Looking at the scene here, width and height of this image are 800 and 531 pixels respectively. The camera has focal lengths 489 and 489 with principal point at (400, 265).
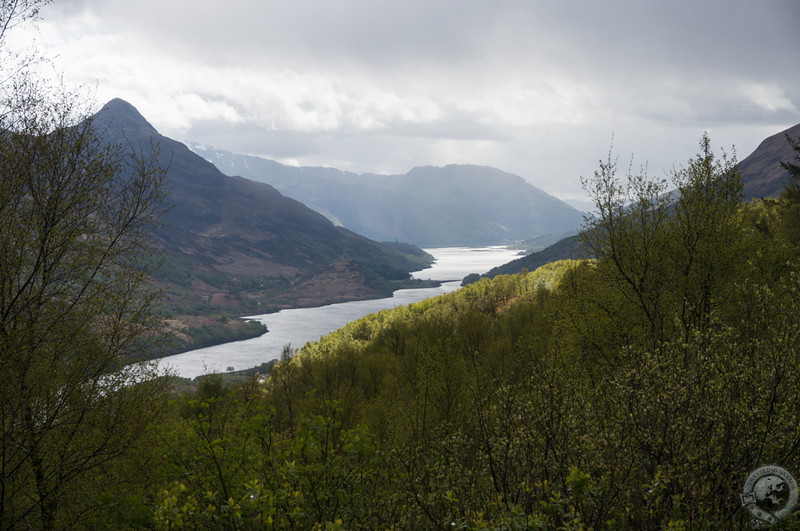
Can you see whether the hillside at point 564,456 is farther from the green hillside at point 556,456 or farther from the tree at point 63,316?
the tree at point 63,316

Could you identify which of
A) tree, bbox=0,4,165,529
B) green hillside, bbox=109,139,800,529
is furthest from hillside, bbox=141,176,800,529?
tree, bbox=0,4,165,529

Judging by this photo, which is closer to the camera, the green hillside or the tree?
the green hillside

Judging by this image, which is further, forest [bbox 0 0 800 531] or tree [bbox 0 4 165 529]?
tree [bbox 0 4 165 529]

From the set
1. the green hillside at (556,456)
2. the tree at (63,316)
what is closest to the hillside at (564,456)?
the green hillside at (556,456)

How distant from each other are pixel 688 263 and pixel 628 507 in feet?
73.7

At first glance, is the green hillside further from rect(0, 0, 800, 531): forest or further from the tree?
the tree

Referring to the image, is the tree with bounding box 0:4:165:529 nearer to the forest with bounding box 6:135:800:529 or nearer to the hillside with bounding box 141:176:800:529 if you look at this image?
the forest with bounding box 6:135:800:529

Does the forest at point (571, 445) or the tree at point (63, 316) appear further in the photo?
the tree at point (63, 316)

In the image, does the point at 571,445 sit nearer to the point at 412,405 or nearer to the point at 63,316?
the point at 63,316

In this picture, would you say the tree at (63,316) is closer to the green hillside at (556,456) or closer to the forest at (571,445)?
the forest at (571,445)

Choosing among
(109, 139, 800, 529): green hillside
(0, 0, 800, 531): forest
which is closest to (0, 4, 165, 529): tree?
(0, 0, 800, 531): forest

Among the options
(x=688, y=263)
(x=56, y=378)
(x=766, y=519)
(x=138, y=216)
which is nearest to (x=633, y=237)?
(x=688, y=263)

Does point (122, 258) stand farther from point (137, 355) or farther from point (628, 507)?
point (628, 507)

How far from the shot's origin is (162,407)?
20641mm
